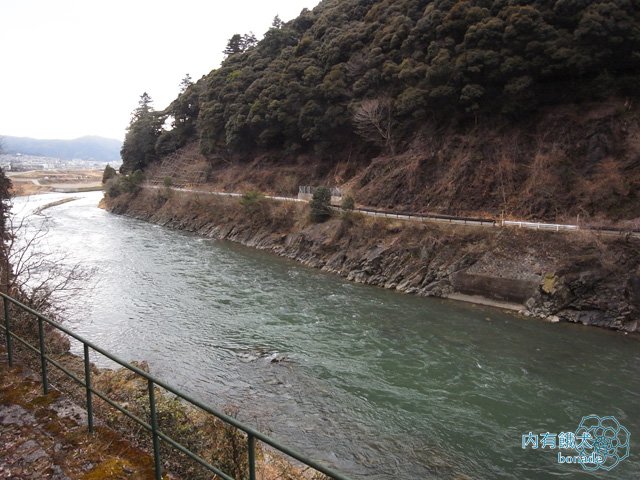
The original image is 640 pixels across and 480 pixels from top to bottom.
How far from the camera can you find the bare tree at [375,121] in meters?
30.3

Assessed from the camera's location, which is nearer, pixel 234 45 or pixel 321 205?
pixel 321 205

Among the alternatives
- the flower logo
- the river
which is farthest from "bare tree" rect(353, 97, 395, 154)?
the flower logo

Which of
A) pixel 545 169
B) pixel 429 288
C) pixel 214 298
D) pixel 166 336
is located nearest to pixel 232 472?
pixel 166 336

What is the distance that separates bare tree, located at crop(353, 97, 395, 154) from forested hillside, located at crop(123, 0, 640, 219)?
0.13 metres

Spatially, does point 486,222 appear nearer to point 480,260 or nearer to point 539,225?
point 539,225

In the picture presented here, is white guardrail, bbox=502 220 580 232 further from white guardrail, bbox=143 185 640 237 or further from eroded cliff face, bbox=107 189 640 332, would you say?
eroded cliff face, bbox=107 189 640 332

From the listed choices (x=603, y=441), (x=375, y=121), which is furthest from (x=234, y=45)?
(x=603, y=441)

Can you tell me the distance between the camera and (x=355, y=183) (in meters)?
31.0

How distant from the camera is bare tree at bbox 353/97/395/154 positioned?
30.3 metres

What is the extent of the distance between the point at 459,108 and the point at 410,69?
3974 millimetres

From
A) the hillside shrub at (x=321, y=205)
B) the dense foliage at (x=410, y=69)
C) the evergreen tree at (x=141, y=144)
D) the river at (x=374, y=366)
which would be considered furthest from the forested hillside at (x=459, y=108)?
the evergreen tree at (x=141, y=144)

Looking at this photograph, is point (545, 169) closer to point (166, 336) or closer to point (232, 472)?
point (166, 336)

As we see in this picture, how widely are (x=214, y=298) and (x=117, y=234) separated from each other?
19.2 m

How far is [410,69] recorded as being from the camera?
2780 centimetres
